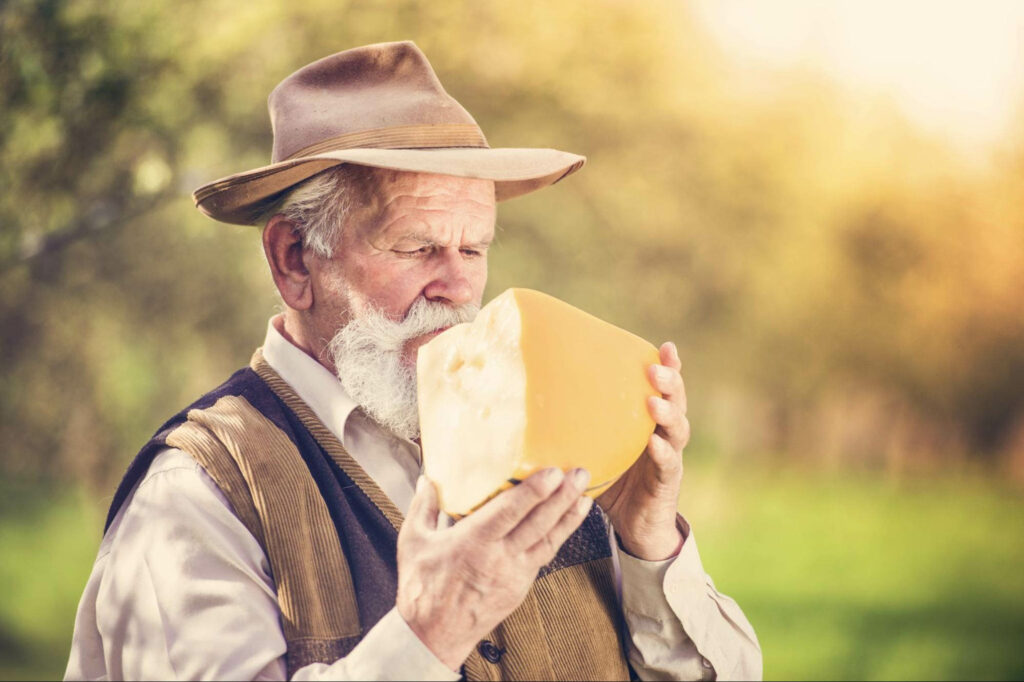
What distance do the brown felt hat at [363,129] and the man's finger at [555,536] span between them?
84cm

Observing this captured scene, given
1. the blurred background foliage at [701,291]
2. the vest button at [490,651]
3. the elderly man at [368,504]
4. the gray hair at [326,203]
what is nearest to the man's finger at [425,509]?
the elderly man at [368,504]

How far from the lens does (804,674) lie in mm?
4957

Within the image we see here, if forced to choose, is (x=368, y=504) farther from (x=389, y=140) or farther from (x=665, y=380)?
(x=389, y=140)

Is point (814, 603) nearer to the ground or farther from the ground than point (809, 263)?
nearer to the ground

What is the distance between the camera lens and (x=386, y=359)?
2.12 metres

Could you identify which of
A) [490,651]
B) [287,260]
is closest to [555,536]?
[490,651]

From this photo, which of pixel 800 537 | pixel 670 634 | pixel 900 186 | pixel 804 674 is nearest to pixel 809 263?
pixel 900 186

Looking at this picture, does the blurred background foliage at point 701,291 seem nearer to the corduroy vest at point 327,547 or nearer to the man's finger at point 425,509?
the corduroy vest at point 327,547

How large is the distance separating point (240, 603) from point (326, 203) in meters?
0.95

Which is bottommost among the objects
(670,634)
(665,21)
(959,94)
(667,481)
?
(670,634)

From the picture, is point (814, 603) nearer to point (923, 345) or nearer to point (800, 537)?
point (800, 537)

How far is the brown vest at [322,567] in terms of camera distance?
179cm

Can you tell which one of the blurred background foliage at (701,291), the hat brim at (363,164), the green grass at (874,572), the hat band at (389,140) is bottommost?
the green grass at (874,572)

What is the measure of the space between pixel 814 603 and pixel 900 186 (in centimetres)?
228
